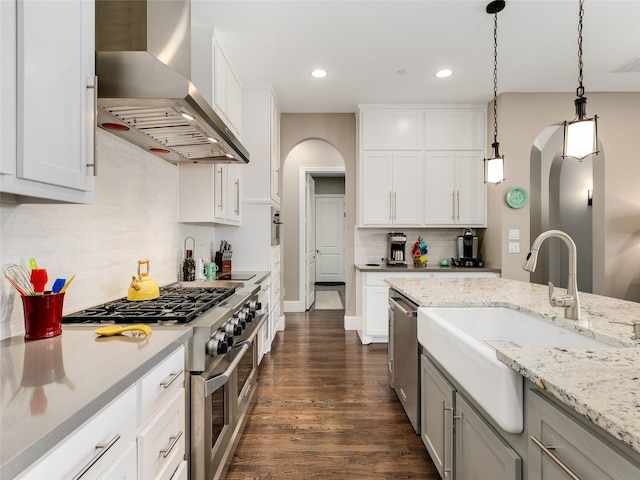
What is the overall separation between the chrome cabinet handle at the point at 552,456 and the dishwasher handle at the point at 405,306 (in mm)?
1144

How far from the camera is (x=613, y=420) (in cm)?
64

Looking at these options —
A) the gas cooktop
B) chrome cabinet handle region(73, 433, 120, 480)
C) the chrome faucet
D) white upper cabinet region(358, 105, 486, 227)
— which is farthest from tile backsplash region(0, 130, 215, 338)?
white upper cabinet region(358, 105, 486, 227)

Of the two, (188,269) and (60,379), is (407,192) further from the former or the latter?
(60,379)

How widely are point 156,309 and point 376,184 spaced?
326 centimetres

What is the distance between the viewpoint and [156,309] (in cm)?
164

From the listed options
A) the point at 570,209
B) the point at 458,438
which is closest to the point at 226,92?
the point at 458,438

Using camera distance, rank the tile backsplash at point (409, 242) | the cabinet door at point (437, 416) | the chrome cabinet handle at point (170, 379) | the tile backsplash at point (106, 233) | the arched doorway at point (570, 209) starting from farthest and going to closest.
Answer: the arched doorway at point (570, 209) → the tile backsplash at point (409, 242) → the cabinet door at point (437, 416) → the tile backsplash at point (106, 233) → the chrome cabinet handle at point (170, 379)

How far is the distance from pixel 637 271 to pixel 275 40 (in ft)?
14.6

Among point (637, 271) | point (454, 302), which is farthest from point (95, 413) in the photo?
point (637, 271)

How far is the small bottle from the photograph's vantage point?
110 inches

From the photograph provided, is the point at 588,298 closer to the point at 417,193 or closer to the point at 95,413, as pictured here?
the point at 95,413

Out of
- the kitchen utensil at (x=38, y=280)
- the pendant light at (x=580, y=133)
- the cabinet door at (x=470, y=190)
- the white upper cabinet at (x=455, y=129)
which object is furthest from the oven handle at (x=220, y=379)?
the white upper cabinet at (x=455, y=129)

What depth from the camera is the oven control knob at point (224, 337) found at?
1561 millimetres

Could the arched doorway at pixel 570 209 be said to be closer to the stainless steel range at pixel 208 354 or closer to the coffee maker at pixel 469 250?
the coffee maker at pixel 469 250
